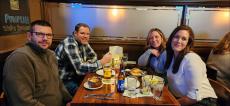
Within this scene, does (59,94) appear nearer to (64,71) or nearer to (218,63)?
(64,71)

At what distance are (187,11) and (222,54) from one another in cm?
77

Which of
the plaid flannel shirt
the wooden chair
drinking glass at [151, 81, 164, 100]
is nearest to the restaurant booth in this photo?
the plaid flannel shirt

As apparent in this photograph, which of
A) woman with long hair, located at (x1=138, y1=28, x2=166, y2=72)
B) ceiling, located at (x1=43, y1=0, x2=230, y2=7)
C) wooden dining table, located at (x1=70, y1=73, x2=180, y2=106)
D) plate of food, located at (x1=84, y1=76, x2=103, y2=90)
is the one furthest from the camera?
ceiling, located at (x1=43, y1=0, x2=230, y2=7)

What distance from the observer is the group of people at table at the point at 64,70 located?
1405mm

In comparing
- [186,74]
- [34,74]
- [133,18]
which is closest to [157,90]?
[186,74]

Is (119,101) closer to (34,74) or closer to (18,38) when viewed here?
(34,74)

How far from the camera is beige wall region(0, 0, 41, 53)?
207 centimetres

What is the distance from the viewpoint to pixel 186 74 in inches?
69.7

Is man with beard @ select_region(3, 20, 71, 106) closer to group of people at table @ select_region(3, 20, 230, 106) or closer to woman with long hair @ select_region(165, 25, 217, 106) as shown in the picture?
group of people at table @ select_region(3, 20, 230, 106)

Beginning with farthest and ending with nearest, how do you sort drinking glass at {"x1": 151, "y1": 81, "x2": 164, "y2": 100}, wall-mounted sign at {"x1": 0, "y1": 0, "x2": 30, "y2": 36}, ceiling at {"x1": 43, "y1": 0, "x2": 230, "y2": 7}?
ceiling at {"x1": 43, "y1": 0, "x2": 230, "y2": 7} → wall-mounted sign at {"x1": 0, "y1": 0, "x2": 30, "y2": 36} → drinking glass at {"x1": 151, "y1": 81, "x2": 164, "y2": 100}

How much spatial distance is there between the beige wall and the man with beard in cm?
59

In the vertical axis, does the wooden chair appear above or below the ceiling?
below

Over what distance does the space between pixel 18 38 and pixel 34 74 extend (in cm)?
106

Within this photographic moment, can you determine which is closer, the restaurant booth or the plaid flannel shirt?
the plaid flannel shirt
